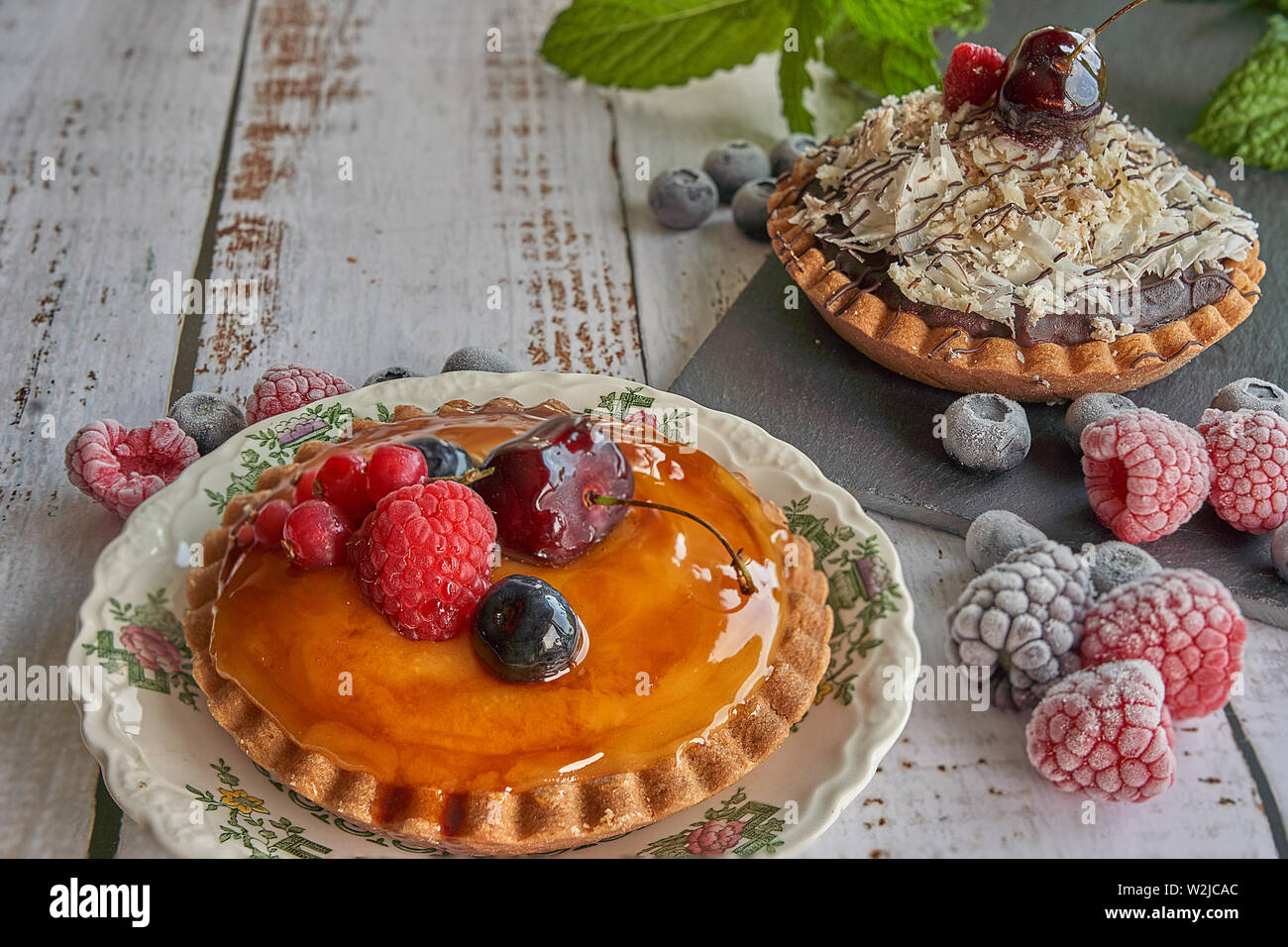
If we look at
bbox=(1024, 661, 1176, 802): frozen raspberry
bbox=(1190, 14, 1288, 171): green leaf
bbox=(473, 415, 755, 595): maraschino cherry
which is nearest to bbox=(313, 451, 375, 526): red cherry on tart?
bbox=(473, 415, 755, 595): maraschino cherry

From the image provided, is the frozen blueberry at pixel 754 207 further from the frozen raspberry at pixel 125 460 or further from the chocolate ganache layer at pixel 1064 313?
the frozen raspberry at pixel 125 460

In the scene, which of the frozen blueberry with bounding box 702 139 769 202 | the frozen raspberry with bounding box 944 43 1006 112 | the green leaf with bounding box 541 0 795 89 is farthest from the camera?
the green leaf with bounding box 541 0 795 89

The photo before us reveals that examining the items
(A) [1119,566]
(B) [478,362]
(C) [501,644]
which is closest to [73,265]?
(B) [478,362]

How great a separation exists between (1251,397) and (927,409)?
602 millimetres

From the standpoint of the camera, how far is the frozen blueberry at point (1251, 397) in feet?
6.92

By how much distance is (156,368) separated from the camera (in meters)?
2.48

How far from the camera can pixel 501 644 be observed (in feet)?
4.75

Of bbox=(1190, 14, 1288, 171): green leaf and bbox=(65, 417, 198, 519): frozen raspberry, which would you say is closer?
bbox=(65, 417, 198, 519): frozen raspberry

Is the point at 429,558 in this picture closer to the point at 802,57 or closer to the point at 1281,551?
the point at 1281,551

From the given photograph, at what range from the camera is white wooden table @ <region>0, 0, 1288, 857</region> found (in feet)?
5.57

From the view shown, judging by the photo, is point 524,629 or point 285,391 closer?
point 524,629

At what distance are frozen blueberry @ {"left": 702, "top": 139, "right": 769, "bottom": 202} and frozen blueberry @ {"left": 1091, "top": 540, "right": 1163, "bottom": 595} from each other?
1.51 meters

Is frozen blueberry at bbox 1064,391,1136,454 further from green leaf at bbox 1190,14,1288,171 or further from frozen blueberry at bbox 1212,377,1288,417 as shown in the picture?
green leaf at bbox 1190,14,1288,171

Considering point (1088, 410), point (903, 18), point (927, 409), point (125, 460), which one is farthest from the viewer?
point (903, 18)
